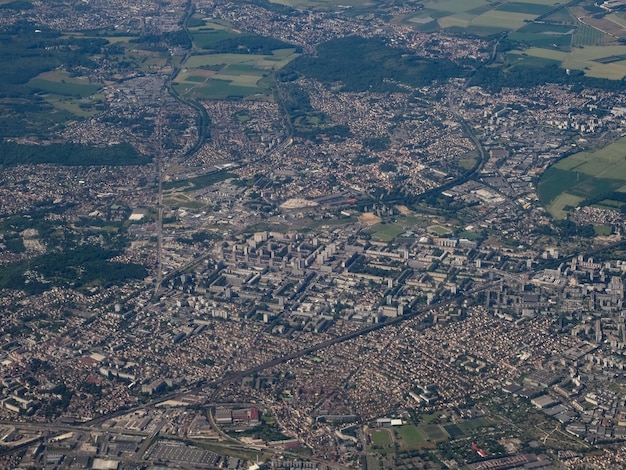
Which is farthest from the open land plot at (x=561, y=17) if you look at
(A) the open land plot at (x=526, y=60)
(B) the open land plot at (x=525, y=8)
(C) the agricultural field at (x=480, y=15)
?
(A) the open land plot at (x=526, y=60)

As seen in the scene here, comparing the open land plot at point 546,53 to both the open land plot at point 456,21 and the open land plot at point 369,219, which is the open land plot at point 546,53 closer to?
the open land plot at point 456,21

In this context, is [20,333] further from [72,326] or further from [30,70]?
[30,70]

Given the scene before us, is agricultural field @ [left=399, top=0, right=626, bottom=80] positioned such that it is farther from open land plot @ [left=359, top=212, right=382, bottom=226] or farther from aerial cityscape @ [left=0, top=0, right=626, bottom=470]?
open land plot @ [left=359, top=212, right=382, bottom=226]

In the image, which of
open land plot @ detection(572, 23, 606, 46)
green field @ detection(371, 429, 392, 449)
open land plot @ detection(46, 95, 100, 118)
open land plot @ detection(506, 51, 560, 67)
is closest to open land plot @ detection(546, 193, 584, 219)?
green field @ detection(371, 429, 392, 449)

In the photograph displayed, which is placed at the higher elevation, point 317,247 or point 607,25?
point 607,25

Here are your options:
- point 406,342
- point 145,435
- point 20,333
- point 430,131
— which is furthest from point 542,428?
point 430,131

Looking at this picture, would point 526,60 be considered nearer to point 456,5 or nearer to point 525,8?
point 525,8

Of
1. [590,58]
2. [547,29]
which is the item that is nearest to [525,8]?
[547,29]
